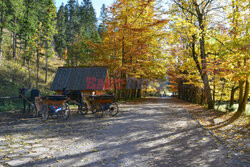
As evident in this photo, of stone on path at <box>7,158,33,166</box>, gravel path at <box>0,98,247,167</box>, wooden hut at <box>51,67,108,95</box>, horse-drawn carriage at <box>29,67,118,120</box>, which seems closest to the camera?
stone on path at <box>7,158,33,166</box>

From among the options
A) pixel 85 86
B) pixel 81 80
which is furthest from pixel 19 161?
pixel 81 80

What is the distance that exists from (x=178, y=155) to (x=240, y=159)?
1523mm

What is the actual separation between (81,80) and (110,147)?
12.1 meters

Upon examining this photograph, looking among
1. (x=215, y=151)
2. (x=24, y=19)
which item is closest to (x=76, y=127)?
(x=215, y=151)

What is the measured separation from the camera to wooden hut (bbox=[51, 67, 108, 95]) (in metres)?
16.6

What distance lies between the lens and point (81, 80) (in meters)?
17.0

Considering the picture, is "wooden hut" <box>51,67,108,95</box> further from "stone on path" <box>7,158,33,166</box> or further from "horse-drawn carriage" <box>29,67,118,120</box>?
"stone on path" <box>7,158,33,166</box>

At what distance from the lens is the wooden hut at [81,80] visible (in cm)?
1659

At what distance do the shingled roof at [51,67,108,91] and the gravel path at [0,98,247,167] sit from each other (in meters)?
8.74

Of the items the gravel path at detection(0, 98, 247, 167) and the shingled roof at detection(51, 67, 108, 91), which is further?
the shingled roof at detection(51, 67, 108, 91)

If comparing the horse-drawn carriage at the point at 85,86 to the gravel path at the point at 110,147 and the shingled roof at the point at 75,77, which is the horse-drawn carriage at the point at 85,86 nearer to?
the shingled roof at the point at 75,77

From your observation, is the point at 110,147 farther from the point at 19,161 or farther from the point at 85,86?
the point at 85,86

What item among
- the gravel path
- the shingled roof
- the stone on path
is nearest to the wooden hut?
the shingled roof

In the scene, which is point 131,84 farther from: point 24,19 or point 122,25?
point 24,19
